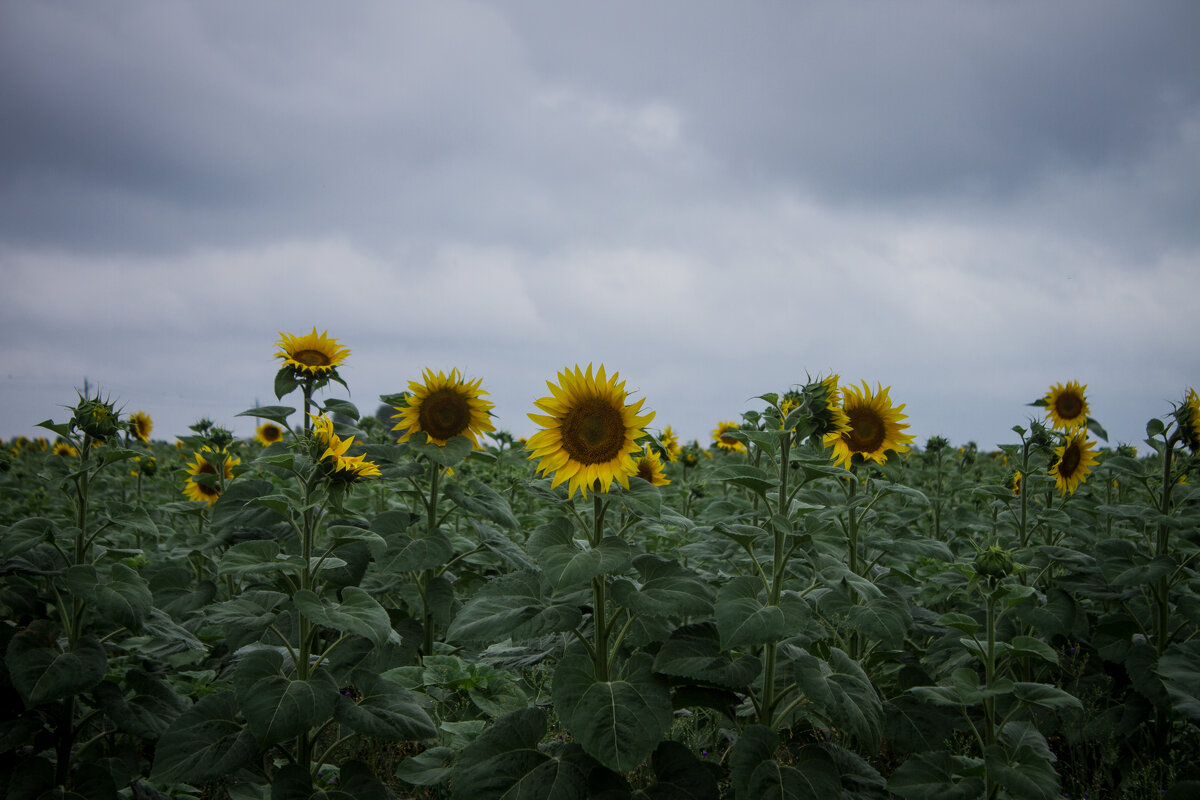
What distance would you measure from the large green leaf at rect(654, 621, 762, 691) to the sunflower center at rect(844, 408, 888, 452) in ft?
5.90

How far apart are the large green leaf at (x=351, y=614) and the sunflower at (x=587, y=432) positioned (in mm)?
763

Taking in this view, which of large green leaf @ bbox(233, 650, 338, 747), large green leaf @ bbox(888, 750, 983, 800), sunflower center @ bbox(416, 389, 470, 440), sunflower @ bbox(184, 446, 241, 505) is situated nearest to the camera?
large green leaf @ bbox(233, 650, 338, 747)

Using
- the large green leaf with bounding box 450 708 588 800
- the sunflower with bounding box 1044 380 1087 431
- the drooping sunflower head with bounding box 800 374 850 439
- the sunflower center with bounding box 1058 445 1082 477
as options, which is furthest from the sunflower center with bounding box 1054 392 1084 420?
the large green leaf with bounding box 450 708 588 800

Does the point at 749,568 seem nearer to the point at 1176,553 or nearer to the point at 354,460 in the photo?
the point at 354,460

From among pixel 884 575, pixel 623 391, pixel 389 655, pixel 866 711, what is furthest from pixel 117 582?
pixel 884 575

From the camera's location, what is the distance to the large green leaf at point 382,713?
2418 mm

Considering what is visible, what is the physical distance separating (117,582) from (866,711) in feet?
8.85

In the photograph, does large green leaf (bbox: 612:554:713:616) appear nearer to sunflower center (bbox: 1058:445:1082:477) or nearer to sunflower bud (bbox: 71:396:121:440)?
sunflower bud (bbox: 71:396:121:440)

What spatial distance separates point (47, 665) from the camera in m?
2.60

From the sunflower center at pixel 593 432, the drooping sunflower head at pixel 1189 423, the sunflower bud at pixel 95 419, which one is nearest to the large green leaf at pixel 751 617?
the sunflower center at pixel 593 432

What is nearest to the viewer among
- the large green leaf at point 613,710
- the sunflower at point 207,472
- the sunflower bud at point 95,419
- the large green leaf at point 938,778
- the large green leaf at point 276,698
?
the large green leaf at point 613,710

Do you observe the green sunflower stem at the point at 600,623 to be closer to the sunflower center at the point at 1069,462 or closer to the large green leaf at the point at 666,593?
the large green leaf at the point at 666,593

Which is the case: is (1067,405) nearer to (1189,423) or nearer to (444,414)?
(1189,423)

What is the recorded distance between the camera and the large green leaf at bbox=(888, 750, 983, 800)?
8.27 ft
